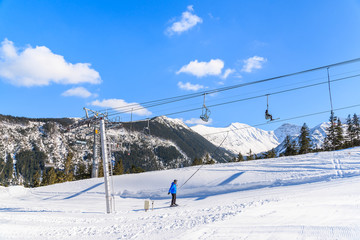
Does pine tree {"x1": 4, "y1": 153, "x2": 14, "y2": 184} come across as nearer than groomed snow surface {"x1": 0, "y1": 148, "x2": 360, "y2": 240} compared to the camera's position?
No

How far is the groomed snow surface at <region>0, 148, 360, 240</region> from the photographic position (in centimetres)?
733

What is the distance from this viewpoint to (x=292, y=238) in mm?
6152

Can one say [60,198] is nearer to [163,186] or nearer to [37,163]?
[163,186]

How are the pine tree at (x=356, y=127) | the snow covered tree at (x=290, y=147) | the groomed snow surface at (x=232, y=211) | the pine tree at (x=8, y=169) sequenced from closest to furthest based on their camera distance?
the groomed snow surface at (x=232, y=211) → the snow covered tree at (x=290, y=147) → the pine tree at (x=356, y=127) → the pine tree at (x=8, y=169)

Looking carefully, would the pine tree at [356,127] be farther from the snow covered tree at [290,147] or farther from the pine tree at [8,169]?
the pine tree at [8,169]

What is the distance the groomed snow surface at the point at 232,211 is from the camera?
24.1 ft

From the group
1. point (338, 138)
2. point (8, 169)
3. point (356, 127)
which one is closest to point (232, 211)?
point (338, 138)

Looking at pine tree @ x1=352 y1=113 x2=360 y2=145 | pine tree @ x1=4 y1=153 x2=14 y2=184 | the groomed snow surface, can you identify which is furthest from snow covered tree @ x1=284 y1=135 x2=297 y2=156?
pine tree @ x1=4 y1=153 x2=14 y2=184

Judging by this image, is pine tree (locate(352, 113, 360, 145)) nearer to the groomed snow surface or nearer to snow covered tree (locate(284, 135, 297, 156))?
snow covered tree (locate(284, 135, 297, 156))

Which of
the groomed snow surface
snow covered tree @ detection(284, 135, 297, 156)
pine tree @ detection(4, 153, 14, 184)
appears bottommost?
pine tree @ detection(4, 153, 14, 184)

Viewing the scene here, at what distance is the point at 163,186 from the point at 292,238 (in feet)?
60.1

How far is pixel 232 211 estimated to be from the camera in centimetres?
1041

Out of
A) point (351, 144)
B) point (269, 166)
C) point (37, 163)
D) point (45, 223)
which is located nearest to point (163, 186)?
point (269, 166)

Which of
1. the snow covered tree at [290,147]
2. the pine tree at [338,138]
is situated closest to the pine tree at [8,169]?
the snow covered tree at [290,147]
